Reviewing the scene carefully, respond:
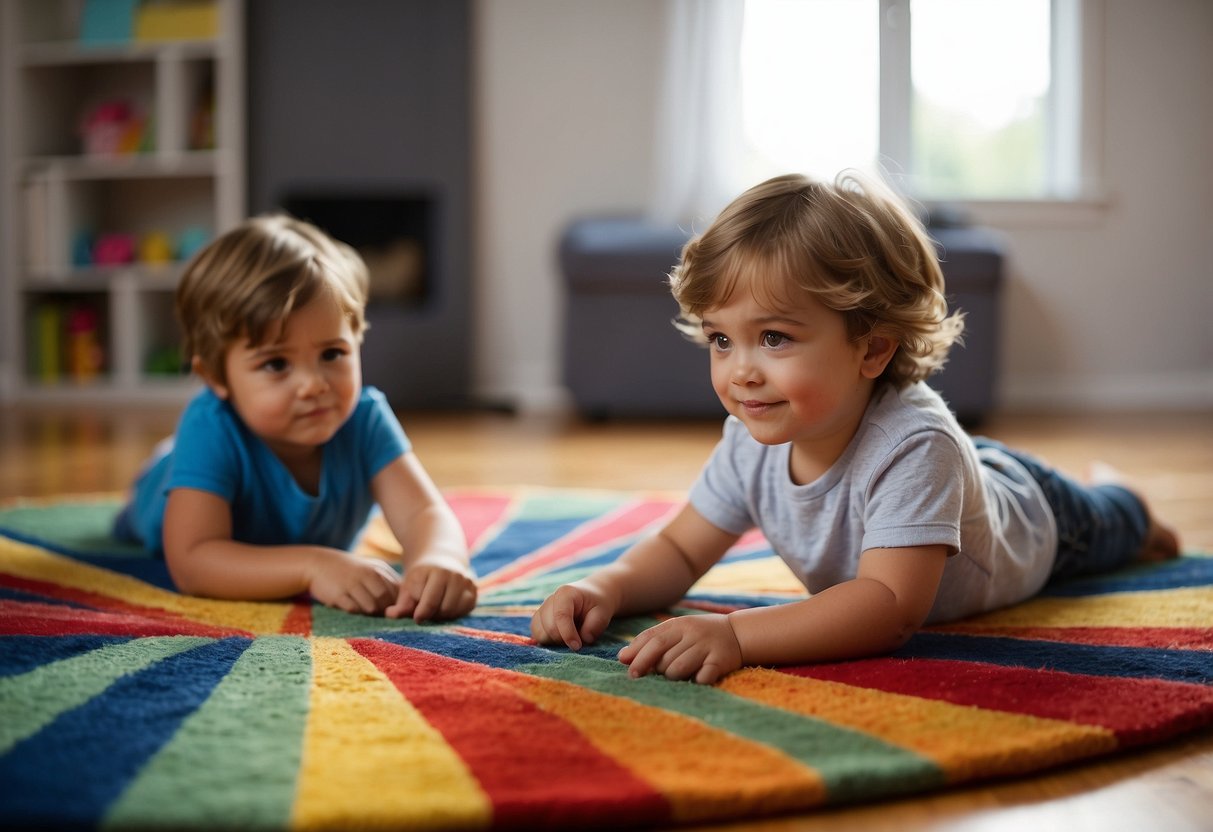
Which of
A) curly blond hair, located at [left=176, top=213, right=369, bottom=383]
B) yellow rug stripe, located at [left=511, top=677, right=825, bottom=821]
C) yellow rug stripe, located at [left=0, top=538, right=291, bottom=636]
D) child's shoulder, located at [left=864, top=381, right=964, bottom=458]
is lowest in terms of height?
yellow rug stripe, located at [left=0, top=538, right=291, bottom=636]

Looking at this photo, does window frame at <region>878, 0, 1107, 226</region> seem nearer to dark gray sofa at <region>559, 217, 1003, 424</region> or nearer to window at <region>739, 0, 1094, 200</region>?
window at <region>739, 0, 1094, 200</region>

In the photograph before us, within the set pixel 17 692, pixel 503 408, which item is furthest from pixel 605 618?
pixel 503 408

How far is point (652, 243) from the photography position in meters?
2.83

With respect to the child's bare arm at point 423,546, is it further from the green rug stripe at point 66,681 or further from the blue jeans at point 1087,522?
the blue jeans at point 1087,522

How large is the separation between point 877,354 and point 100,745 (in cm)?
60

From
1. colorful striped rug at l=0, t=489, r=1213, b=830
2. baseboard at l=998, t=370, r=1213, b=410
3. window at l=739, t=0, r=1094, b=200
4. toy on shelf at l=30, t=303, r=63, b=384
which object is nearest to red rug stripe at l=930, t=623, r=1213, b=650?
colorful striped rug at l=0, t=489, r=1213, b=830

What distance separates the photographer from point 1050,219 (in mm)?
3387

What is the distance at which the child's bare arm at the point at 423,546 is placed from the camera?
1004 millimetres

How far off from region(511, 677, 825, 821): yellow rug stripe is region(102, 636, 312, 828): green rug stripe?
0.16 meters

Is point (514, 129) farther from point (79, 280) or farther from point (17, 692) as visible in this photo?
point (17, 692)

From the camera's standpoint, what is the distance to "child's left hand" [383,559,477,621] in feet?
3.26

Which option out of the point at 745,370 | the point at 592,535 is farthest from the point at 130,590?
the point at 745,370

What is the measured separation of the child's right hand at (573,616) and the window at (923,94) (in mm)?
2649

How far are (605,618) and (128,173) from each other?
292cm
